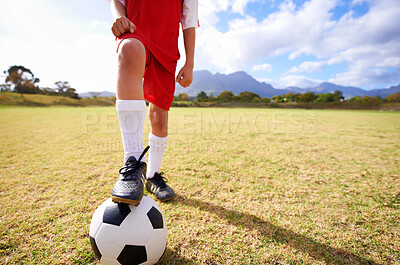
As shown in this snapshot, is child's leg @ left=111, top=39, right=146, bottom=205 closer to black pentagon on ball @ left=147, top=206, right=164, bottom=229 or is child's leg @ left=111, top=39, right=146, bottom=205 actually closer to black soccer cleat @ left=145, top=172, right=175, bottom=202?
black pentagon on ball @ left=147, top=206, right=164, bottom=229

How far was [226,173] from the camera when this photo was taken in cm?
228

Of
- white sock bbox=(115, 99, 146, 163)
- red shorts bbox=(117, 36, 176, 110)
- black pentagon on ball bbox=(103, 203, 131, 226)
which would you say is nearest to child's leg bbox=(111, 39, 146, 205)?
white sock bbox=(115, 99, 146, 163)

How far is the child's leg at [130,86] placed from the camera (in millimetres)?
1050

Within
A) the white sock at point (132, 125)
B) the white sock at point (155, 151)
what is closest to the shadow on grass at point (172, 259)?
the white sock at point (132, 125)

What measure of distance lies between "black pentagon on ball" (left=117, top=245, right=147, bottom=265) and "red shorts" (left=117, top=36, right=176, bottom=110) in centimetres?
106

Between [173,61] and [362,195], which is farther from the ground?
[173,61]

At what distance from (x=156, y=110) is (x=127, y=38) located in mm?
645

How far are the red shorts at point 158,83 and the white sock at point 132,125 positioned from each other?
38 centimetres

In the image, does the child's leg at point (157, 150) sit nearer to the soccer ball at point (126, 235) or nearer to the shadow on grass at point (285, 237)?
the shadow on grass at point (285, 237)

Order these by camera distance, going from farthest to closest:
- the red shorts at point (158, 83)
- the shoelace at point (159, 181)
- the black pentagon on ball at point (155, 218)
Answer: the shoelace at point (159, 181) → the red shorts at point (158, 83) → the black pentagon on ball at point (155, 218)

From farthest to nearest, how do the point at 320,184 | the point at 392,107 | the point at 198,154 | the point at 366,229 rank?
the point at 392,107 < the point at 198,154 < the point at 320,184 < the point at 366,229

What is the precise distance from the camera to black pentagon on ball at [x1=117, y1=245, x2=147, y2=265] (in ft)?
2.96

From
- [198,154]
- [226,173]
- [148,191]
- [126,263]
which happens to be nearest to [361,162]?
[226,173]

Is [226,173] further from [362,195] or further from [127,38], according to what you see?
[127,38]
